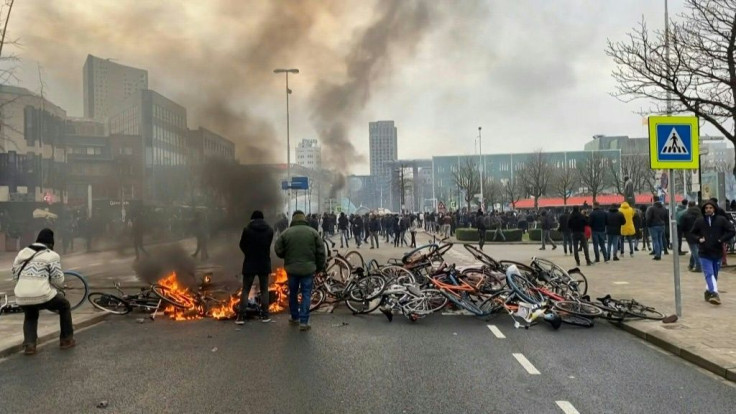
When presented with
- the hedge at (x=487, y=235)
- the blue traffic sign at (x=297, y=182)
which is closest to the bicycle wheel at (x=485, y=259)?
the blue traffic sign at (x=297, y=182)

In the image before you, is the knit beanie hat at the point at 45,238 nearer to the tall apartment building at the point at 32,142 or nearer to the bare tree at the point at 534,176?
the tall apartment building at the point at 32,142

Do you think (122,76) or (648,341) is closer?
(648,341)

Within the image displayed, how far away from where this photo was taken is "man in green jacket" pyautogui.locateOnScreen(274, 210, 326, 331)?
23.6 ft

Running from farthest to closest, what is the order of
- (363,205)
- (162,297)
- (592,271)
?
1. (363,205)
2. (592,271)
3. (162,297)

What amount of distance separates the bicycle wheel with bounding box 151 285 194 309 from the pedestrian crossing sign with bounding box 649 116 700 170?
22.8 feet

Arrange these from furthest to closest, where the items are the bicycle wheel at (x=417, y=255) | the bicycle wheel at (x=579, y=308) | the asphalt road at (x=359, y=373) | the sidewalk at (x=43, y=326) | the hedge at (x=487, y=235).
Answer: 1. the hedge at (x=487, y=235)
2. the bicycle wheel at (x=417, y=255)
3. the bicycle wheel at (x=579, y=308)
4. the sidewalk at (x=43, y=326)
5. the asphalt road at (x=359, y=373)

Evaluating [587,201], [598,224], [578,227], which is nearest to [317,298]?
[578,227]

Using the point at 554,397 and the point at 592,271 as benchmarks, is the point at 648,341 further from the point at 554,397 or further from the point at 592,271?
the point at 592,271

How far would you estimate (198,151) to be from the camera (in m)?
13.2

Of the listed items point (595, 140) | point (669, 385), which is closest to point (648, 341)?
point (669, 385)

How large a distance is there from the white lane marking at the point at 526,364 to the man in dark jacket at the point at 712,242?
444 centimetres

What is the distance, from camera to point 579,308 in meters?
7.54

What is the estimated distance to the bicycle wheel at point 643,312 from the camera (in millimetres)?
7348

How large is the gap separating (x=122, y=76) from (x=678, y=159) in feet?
34.5
